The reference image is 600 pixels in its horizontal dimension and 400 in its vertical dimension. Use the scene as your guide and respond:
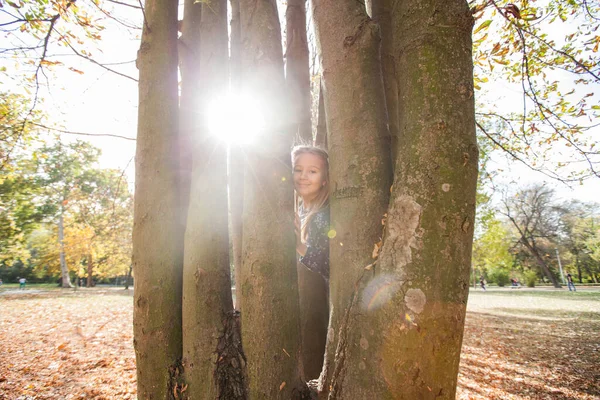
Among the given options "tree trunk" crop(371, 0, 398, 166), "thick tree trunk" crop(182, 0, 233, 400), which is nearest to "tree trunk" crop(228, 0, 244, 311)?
"thick tree trunk" crop(182, 0, 233, 400)

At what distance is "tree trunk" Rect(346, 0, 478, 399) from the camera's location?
1.20 metres

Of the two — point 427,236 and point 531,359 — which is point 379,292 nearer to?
point 427,236

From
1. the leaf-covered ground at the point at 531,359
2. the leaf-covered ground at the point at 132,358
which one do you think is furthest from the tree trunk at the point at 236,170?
the leaf-covered ground at the point at 531,359

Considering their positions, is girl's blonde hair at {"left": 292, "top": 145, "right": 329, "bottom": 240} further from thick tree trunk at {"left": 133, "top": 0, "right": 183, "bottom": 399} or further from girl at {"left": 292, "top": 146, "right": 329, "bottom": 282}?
thick tree trunk at {"left": 133, "top": 0, "right": 183, "bottom": 399}

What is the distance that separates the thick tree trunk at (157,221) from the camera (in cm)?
186

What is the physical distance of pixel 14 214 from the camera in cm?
1562

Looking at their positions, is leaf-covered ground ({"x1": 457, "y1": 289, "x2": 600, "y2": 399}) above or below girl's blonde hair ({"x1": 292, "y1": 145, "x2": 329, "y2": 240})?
below

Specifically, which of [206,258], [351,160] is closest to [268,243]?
[206,258]

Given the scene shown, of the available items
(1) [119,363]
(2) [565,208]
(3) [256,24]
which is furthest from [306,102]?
(2) [565,208]

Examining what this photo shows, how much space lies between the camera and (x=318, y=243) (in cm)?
242

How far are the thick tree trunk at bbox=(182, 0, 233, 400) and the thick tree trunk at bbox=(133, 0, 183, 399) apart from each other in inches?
5.6

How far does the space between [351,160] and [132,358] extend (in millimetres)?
6442

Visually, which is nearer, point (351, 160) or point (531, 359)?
point (351, 160)

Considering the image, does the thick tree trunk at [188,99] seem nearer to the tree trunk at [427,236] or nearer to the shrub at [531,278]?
the tree trunk at [427,236]
